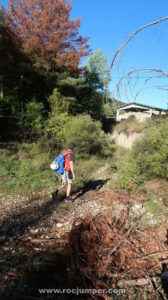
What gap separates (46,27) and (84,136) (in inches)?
298

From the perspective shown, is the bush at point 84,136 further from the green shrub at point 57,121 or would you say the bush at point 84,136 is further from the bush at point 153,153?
the bush at point 153,153

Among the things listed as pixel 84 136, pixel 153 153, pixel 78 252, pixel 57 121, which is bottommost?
pixel 78 252

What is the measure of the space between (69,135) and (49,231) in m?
6.56

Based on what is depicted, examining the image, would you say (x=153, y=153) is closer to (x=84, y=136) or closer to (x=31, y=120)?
(x=84, y=136)

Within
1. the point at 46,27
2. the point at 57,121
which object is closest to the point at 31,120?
the point at 57,121

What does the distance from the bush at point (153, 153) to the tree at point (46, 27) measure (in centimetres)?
818

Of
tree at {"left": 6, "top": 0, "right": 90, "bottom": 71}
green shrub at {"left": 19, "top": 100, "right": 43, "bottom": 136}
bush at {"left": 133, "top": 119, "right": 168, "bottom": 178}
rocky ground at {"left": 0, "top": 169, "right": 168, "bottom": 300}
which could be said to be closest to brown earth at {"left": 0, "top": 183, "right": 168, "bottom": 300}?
rocky ground at {"left": 0, "top": 169, "right": 168, "bottom": 300}

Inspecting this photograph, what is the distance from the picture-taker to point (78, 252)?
8.45ft

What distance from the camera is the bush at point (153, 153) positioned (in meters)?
5.89

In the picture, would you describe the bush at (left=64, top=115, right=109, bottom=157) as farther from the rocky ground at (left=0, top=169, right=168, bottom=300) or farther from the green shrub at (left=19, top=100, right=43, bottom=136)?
the rocky ground at (left=0, top=169, right=168, bottom=300)

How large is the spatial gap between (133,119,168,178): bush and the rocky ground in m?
2.14

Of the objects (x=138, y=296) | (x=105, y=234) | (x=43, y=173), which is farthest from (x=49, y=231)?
(x=43, y=173)

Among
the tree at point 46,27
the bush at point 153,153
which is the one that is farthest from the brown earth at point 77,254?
the tree at point 46,27

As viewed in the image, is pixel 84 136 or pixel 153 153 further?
pixel 84 136
